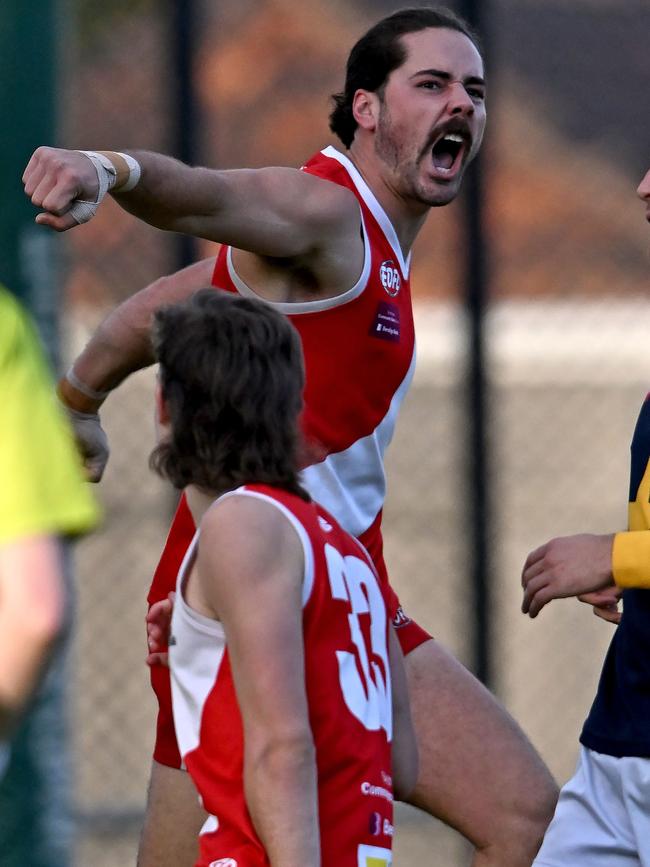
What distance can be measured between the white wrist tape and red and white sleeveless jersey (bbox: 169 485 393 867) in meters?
0.60

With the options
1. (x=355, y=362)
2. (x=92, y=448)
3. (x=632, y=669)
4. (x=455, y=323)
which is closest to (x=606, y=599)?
(x=632, y=669)

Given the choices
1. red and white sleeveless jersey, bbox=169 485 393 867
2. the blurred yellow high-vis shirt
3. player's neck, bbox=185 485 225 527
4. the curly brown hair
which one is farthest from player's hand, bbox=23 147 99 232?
the blurred yellow high-vis shirt

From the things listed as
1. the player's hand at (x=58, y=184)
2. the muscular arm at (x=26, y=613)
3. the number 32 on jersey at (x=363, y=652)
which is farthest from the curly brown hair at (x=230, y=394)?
the muscular arm at (x=26, y=613)

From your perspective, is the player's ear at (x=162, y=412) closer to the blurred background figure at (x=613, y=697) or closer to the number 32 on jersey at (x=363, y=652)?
Answer: the number 32 on jersey at (x=363, y=652)

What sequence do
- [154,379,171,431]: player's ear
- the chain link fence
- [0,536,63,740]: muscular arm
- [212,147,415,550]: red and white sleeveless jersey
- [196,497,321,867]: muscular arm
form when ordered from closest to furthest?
[0,536,63,740]: muscular arm, [196,497,321,867]: muscular arm, [154,379,171,431]: player's ear, [212,147,415,550]: red and white sleeveless jersey, the chain link fence

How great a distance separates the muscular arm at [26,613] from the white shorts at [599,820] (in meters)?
1.78

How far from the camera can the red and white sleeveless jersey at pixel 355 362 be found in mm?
3486

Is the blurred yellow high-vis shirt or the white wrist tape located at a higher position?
the white wrist tape

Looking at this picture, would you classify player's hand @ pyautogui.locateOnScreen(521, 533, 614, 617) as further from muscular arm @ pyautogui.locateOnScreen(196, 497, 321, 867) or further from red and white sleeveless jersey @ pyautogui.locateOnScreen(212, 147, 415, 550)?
muscular arm @ pyautogui.locateOnScreen(196, 497, 321, 867)

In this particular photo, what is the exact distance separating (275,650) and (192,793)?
4.15ft

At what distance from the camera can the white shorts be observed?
3342 mm

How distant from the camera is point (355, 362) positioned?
3.51 meters

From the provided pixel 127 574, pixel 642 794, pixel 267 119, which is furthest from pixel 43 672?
pixel 267 119

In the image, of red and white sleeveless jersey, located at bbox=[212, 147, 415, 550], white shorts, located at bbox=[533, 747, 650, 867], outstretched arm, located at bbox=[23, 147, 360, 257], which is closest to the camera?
outstretched arm, located at bbox=[23, 147, 360, 257]
